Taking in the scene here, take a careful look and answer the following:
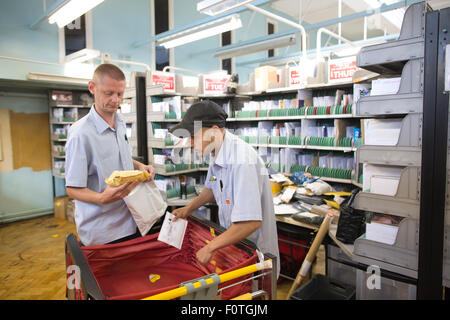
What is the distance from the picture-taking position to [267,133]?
5.28 meters

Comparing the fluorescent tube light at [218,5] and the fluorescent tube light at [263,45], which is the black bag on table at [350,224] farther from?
the fluorescent tube light at [263,45]

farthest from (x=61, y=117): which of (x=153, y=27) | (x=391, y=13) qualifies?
(x=391, y=13)

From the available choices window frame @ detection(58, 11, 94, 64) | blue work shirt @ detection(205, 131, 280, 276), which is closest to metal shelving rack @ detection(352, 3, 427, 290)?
blue work shirt @ detection(205, 131, 280, 276)

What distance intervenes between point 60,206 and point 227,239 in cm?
689

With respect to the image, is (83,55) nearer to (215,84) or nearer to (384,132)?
(215,84)

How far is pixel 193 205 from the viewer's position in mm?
1948

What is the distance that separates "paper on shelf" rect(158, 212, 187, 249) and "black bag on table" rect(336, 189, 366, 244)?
4.37 feet

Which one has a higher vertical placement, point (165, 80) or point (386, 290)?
point (165, 80)

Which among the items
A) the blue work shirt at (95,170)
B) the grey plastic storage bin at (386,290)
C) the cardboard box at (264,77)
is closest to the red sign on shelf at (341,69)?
the cardboard box at (264,77)

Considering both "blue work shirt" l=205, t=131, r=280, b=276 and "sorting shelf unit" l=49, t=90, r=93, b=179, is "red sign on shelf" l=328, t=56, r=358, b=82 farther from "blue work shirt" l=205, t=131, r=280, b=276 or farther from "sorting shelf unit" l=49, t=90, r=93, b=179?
"sorting shelf unit" l=49, t=90, r=93, b=179

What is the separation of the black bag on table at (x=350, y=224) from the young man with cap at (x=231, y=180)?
3.06 ft
